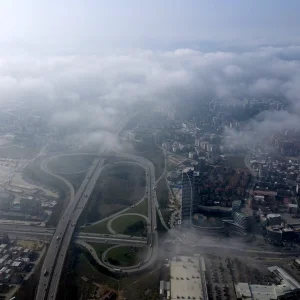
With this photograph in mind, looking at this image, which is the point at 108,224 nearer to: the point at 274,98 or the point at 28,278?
the point at 28,278

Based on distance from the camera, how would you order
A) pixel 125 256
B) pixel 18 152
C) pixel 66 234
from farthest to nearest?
1. pixel 18 152
2. pixel 66 234
3. pixel 125 256

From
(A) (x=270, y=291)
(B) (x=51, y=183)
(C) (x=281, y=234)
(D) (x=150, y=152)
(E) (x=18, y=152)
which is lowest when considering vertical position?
(A) (x=270, y=291)

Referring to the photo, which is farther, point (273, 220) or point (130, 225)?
point (273, 220)

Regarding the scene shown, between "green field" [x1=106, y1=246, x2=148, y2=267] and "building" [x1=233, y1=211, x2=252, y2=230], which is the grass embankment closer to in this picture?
"green field" [x1=106, y1=246, x2=148, y2=267]

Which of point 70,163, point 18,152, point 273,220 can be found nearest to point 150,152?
point 70,163

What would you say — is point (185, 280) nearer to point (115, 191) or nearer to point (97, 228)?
point (97, 228)

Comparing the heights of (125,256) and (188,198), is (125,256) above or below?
below

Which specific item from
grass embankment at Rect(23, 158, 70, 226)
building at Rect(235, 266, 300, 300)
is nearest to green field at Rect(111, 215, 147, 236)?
grass embankment at Rect(23, 158, 70, 226)

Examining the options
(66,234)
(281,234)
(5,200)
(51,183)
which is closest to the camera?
(66,234)
